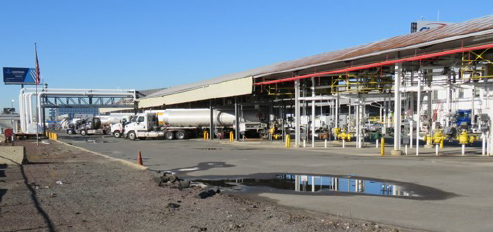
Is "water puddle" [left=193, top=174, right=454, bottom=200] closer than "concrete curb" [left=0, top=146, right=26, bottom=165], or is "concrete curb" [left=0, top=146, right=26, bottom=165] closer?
"water puddle" [left=193, top=174, right=454, bottom=200]

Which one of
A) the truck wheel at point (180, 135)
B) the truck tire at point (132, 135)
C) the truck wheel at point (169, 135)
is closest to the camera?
the truck wheel at point (169, 135)

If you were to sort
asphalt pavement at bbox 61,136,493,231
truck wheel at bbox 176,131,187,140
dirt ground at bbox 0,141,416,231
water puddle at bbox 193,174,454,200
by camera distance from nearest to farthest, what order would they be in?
dirt ground at bbox 0,141,416,231 < asphalt pavement at bbox 61,136,493,231 < water puddle at bbox 193,174,454,200 < truck wheel at bbox 176,131,187,140

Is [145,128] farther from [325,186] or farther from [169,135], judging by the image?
[325,186]

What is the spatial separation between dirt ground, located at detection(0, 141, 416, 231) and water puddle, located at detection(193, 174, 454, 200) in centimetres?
165

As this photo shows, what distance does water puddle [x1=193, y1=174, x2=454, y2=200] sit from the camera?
10422 mm

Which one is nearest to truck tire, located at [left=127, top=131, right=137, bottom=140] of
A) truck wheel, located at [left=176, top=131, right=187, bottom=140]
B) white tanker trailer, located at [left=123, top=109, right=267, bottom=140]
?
white tanker trailer, located at [left=123, top=109, right=267, bottom=140]

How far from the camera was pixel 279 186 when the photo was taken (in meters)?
11.7

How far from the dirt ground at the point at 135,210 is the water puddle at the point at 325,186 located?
165 centimetres

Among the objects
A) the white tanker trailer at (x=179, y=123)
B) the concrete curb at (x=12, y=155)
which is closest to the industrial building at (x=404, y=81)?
the white tanker trailer at (x=179, y=123)

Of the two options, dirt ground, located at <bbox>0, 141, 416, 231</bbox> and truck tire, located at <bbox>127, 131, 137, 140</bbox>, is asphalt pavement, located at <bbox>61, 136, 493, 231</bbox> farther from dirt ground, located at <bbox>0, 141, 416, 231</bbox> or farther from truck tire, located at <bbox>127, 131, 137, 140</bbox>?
truck tire, located at <bbox>127, 131, 137, 140</bbox>

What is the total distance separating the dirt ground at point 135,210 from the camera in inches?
278

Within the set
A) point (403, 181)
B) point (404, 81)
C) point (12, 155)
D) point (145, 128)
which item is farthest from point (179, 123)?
point (403, 181)

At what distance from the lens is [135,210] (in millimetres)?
8367

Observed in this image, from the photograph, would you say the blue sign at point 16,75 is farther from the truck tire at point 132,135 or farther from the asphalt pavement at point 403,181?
the asphalt pavement at point 403,181
